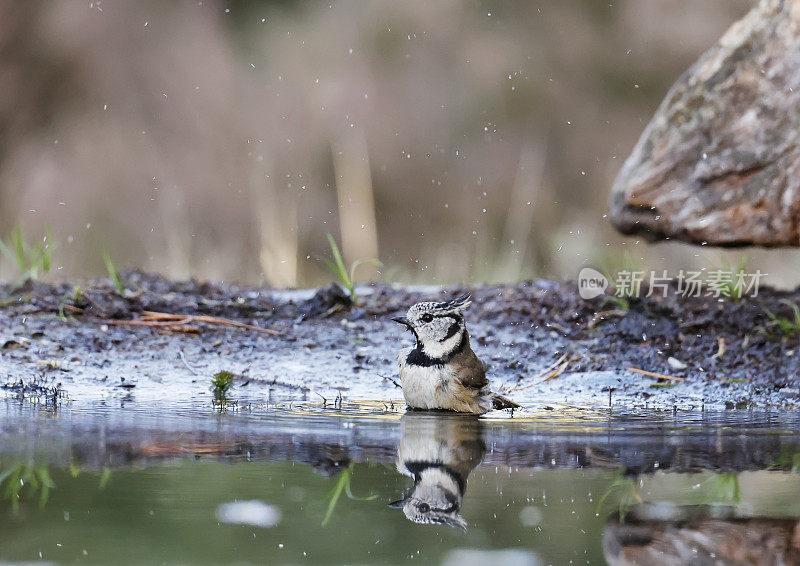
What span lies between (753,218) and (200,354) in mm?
3060

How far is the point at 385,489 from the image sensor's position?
251 centimetres

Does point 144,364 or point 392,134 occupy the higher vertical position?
point 392,134

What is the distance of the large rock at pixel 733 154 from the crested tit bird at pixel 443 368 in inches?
67.7

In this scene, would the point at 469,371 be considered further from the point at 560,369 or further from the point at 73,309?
the point at 73,309

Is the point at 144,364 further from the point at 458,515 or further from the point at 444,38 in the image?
the point at 444,38

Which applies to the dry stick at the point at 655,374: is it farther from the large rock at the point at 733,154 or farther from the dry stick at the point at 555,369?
the large rock at the point at 733,154

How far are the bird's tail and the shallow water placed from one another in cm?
48

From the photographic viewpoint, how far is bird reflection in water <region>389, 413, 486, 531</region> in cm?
228

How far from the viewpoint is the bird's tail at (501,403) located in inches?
172

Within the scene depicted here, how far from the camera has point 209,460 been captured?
285 cm

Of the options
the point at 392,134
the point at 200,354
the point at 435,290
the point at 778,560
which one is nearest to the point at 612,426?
the point at 778,560

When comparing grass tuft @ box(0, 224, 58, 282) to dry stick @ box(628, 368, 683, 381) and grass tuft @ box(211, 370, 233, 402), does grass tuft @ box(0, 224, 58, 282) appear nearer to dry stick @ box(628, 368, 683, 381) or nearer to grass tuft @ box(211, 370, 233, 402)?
grass tuft @ box(211, 370, 233, 402)

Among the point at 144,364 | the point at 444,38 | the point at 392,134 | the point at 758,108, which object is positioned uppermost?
the point at 444,38

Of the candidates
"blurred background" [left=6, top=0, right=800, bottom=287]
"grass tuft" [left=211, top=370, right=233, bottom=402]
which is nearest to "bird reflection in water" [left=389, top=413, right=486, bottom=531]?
"grass tuft" [left=211, top=370, right=233, bottom=402]
